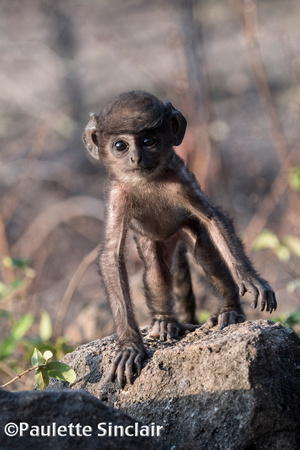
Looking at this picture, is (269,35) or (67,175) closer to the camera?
(67,175)

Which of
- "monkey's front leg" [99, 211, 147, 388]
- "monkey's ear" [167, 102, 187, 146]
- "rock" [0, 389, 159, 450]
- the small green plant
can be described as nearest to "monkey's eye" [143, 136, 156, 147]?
"monkey's ear" [167, 102, 187, 146]

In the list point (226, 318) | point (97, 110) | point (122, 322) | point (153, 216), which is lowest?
point (122, 322)

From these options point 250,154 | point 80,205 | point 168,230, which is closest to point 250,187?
point 250,154

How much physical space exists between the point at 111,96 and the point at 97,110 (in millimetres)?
733

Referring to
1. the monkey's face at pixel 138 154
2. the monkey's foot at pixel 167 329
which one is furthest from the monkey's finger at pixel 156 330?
the monkey's face at pixel 138 154

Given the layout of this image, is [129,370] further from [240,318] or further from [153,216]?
[153,216]

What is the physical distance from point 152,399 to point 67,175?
9897 millimetres

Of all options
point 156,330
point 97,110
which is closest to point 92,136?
point 156,330

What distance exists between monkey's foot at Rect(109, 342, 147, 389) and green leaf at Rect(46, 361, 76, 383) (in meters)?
0.24

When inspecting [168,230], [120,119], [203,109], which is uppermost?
[203,109]

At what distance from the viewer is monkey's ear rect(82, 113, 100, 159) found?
→ 4551mm

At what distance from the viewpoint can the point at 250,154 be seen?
42.5 ft

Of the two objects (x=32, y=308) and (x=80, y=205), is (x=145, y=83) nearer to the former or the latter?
(x=80, y=205)

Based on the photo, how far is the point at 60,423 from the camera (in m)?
3.06
